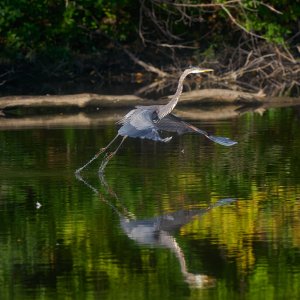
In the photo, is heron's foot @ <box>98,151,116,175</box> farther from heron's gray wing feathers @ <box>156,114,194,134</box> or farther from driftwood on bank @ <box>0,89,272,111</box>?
driftwood on bank @ <box>0,89,272,111</box>

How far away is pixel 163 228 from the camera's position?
9.96 metres

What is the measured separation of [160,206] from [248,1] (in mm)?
15427

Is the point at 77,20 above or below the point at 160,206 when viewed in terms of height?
above

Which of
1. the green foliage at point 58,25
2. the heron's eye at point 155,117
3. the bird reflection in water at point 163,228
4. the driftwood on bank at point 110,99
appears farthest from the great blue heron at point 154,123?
the green foliage at point 58,25

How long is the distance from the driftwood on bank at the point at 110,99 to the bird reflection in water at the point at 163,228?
9006 millimetres

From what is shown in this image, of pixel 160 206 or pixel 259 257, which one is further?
pixel 160 206

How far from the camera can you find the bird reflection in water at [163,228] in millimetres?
8859

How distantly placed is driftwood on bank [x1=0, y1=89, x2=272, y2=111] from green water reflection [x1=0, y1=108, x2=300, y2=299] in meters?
3.79

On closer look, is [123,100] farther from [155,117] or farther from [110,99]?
[155,117]

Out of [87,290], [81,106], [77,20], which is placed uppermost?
[77,20]

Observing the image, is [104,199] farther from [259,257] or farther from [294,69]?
[294,69]

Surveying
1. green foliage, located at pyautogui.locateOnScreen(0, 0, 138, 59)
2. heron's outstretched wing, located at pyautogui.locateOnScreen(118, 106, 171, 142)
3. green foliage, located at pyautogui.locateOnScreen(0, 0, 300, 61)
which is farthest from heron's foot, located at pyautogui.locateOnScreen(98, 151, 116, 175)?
green foliage, located at pyautogui.locateOnScreen(0, 0, 138, 59)

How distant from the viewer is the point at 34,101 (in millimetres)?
20438

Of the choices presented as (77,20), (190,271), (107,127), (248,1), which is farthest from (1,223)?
(77,20)
